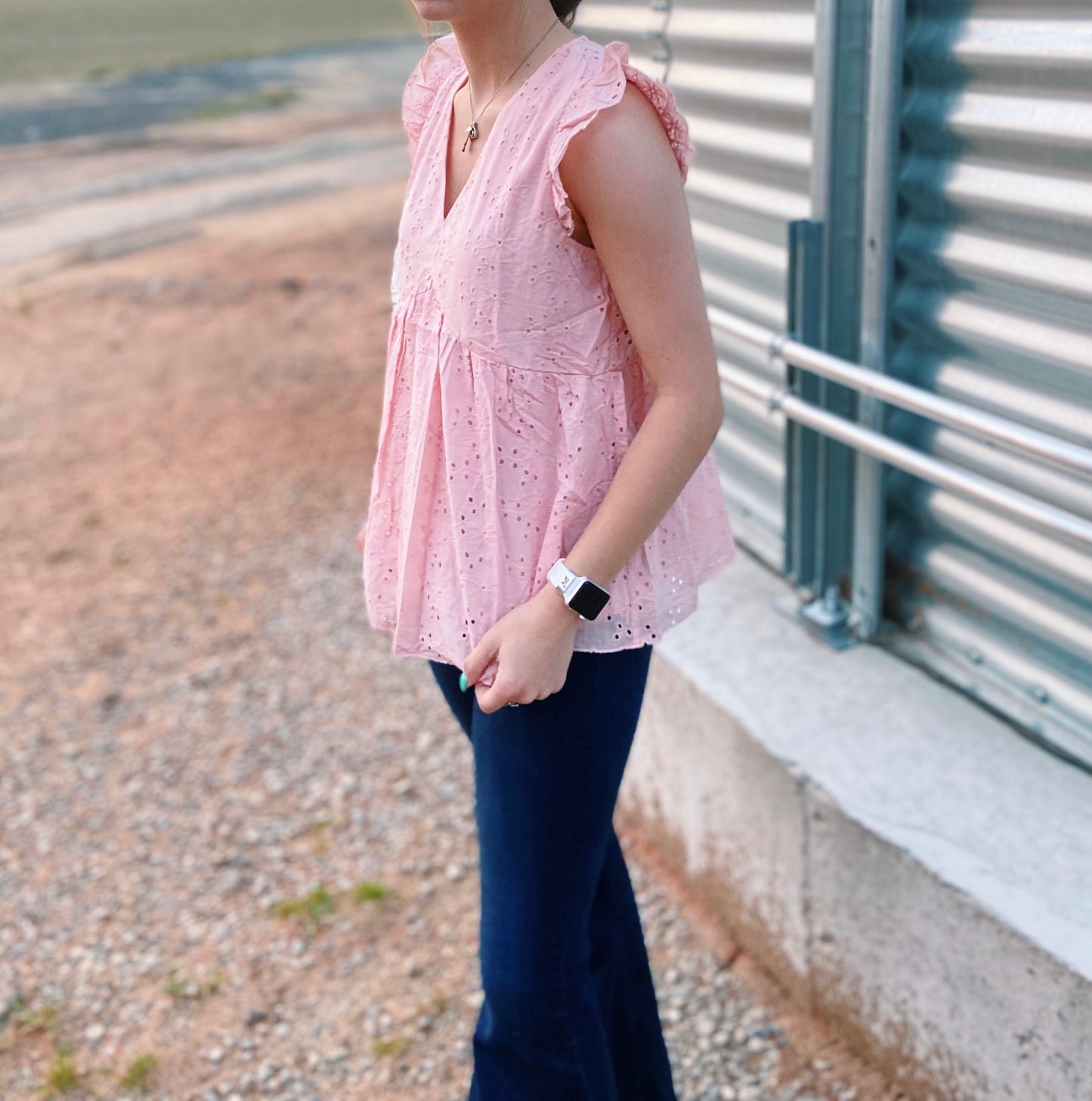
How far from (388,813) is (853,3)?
2.28 metres

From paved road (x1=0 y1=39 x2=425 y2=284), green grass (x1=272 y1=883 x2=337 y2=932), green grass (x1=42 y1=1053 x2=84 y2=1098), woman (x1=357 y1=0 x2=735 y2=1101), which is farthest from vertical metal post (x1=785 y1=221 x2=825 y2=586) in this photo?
paved road (x1=0 y1=39 x2=425 y2=284)

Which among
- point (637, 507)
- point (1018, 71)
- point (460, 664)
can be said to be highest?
point (1018, 71)

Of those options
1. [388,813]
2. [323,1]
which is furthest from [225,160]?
[323,1]

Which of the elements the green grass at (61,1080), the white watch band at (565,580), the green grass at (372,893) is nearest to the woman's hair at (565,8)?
the white watch band at (565,580)

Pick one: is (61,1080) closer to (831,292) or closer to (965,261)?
(831,292)

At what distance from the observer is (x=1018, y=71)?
2014mm

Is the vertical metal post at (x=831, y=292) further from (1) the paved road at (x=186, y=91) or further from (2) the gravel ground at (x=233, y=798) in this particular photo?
(1) the paved road at (x=186, y=91)

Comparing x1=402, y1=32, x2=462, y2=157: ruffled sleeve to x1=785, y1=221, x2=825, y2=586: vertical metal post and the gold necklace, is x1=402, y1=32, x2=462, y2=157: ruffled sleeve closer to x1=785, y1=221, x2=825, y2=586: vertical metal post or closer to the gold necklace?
the gold necklace

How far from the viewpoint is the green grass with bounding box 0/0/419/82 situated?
24.7 m

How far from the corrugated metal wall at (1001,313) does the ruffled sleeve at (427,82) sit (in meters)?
0.88

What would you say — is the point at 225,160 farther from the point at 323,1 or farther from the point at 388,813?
the point at 323,1

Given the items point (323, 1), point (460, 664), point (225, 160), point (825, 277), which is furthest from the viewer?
point (323, 1)

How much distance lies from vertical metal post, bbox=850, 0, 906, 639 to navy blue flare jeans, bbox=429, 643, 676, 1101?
38.4 inches

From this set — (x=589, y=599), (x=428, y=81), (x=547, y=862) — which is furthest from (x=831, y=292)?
(x=547, y=862)
